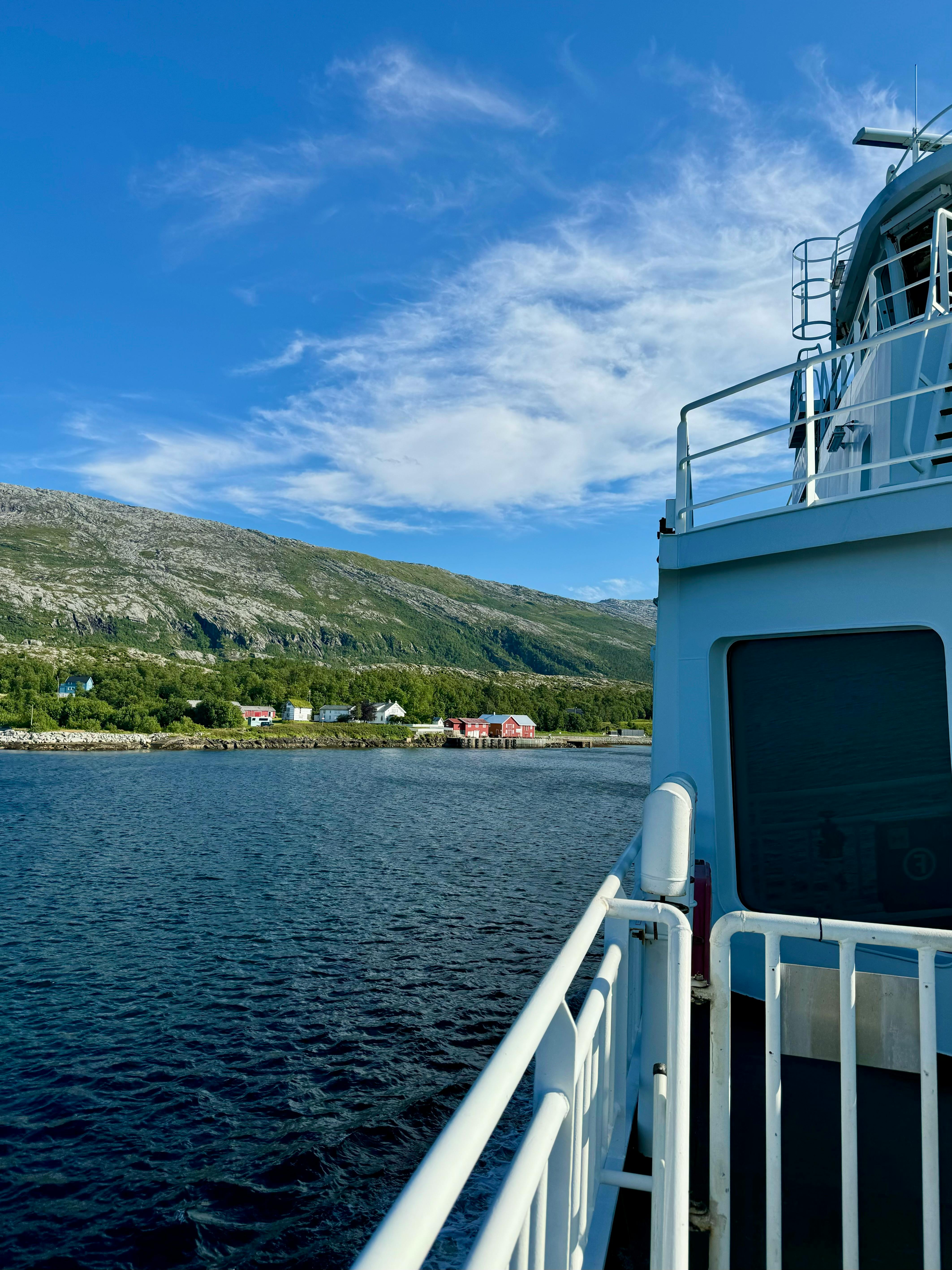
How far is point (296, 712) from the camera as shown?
143 m

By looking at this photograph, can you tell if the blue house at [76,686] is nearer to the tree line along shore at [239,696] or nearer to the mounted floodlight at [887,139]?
the tree line along shore at [239,696]

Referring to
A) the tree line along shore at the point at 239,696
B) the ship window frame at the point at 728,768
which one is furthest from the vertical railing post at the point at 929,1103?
the tree line along shore at the point at 239,696

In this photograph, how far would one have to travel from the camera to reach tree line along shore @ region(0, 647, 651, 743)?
117m

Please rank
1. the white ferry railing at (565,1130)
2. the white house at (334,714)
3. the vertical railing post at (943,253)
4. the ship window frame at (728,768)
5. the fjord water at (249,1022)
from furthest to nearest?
the white house at (334,714), the fjord water at (249,1022), the vertical railing post at (943,253), the ship window frame at (728,768), the white ferry railing at (565,1130)

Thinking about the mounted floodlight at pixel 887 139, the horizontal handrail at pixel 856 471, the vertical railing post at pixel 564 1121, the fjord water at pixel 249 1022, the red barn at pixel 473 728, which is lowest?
the fjord water at pixel 249 1022

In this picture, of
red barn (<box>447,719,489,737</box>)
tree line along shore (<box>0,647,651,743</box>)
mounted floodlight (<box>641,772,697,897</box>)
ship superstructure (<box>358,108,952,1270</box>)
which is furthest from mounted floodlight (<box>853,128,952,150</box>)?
red barn (<box>447,719,489,737</box>)

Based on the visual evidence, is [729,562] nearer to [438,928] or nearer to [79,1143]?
[79,1143]

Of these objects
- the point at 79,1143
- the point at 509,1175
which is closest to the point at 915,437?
the point at 509,1175

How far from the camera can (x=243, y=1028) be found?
12.7 metres

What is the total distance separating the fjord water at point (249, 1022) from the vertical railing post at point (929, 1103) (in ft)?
21.1

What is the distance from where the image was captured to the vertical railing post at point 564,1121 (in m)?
2.16

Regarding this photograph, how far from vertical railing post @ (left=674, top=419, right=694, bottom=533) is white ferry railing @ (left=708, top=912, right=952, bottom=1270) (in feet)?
14.9

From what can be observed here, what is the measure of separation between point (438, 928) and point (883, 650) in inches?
582

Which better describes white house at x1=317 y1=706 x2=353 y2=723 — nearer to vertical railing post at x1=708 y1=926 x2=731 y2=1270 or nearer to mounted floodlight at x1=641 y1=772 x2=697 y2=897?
mounted floodlight at x1=641 y1=772 x2=697 y2=897
